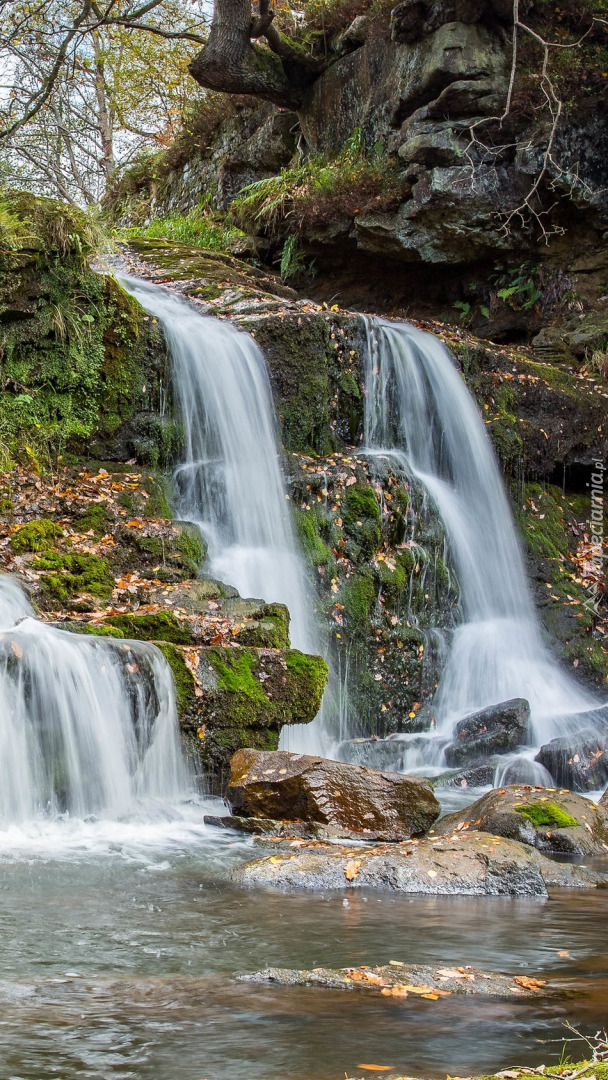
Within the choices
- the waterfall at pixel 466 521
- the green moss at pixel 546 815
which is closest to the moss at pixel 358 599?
the waterfall at pixel 466 521

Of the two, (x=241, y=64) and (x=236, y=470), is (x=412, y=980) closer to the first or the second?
(x=236, y=470)

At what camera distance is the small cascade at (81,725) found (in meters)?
6.13

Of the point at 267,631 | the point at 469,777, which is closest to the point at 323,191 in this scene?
the point at 267,631

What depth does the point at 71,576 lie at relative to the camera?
7.81m

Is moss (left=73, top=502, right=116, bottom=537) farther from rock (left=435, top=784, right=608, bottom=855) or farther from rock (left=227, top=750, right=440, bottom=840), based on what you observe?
rock (left=435, top=784, right=608, bottom=855)

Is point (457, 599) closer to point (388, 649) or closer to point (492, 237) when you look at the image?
point (388, 649)

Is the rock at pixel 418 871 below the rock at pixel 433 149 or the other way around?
below

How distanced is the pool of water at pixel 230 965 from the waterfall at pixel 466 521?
17.2ft

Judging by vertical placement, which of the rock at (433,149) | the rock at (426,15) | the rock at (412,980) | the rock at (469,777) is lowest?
the rock at (469,777)

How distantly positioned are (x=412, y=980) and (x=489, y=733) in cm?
577

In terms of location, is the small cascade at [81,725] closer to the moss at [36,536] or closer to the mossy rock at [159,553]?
the moss at [36,536]

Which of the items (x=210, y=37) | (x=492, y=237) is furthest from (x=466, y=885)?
(x=210, y=37)

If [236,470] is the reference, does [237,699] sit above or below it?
below

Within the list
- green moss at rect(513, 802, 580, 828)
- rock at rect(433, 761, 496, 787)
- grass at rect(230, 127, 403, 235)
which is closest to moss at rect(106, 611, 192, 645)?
rock at rect(433, 761, 496, 787)
